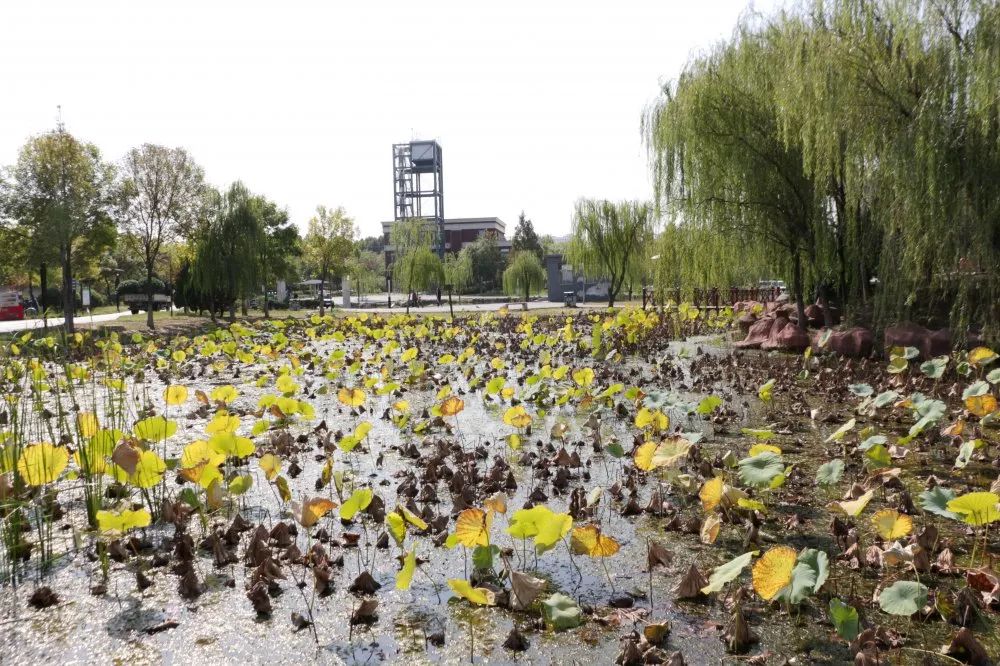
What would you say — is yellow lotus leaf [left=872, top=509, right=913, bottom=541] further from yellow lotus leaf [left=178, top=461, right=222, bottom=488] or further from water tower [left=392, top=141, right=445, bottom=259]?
water tower [left=392, top=141, right=445, bottom=259]

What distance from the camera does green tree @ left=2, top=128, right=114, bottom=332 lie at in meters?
20.2

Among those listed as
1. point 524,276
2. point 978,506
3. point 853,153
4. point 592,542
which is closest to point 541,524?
point 592,542

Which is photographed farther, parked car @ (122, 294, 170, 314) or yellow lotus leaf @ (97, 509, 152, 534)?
parked car @ (122, 294, 170, 314)

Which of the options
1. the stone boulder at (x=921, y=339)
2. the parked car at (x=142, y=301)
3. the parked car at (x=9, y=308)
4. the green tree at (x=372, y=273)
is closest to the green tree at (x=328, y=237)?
the parked car at (x=142, y=301)

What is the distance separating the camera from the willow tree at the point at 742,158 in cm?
1171


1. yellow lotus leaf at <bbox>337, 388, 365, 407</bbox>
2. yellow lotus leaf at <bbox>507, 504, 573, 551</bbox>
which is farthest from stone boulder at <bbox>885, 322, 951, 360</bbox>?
yellow lotus leaf at <bbox>507, 504, 573, 551</bbox>

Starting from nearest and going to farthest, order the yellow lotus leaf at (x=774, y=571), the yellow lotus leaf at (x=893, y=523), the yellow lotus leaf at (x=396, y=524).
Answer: the yellow lotus leaf at (x=774, y=571) → the yellow lotus leaf at (x=893, y=523) → the yellow lotus leaf at (x=396, y=524)

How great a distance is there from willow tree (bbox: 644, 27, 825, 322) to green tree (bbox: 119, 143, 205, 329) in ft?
63.6

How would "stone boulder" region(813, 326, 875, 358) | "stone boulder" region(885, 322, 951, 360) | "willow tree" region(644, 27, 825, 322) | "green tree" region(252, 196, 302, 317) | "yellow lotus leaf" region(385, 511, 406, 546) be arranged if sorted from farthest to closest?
"green tree" region(252, 196, 302, 317) < "willow tree" region(644, 27, 825, 322) < "stone boulder" region(813, 326, 875, 358) < "stone boulder" region(885, 322, 951, 360) < "yellow lotus leaf" region(385, 511, 406, 546)

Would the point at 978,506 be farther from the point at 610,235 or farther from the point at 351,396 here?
the point at 610,235

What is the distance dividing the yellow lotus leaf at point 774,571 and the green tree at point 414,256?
3071cm

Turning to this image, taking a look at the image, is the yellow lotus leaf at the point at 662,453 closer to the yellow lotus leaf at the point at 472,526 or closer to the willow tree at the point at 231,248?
the yellow lotus leaf at the point at 472,526

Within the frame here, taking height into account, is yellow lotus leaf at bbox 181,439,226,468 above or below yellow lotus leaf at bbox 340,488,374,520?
above

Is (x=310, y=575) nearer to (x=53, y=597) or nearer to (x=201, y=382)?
(x=53, y=597)
